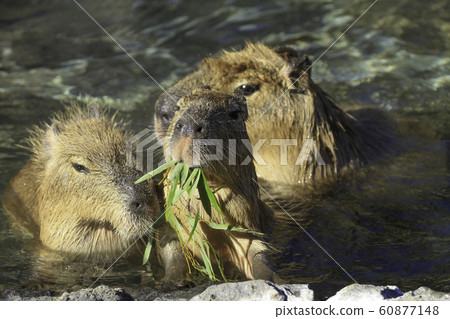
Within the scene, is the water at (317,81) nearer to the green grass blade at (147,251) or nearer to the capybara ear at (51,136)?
the green grass blade at (147,251)

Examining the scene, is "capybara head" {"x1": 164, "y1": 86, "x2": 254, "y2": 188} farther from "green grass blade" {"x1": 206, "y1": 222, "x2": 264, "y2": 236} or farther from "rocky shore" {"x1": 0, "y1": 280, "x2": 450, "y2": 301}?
"rocky shore" {"x1": 0, "y1": 280, "x2": 450, "y2": 301}

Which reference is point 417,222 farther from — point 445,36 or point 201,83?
point 445,36

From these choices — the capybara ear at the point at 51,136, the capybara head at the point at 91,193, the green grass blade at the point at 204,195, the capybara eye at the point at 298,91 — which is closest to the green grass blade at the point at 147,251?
the capybara head at the point at 91,193

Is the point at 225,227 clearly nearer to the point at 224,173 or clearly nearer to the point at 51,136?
the point at 224,173

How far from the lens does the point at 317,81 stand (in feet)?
24.0

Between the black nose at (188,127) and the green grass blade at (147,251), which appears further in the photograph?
the green grass blade at (147,251)

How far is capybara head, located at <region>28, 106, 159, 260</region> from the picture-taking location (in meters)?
4.26

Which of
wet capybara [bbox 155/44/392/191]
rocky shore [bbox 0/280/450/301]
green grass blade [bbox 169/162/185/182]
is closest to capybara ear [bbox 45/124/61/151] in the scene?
wet capybara [bbox 155/44/392/191]

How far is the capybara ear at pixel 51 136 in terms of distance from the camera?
4707 mm

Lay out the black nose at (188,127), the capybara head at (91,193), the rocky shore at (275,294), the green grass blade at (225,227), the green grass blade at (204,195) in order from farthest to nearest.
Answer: the capybara head at (91,193) < the green grass blade at (225,227) < the green grass blade at (204,195) < the black nose at (188,127) < the rocky shore at (275,294)

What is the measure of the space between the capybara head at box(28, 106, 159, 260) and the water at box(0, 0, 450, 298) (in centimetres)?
26

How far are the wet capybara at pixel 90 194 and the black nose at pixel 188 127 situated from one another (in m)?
0.70

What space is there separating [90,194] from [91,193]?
0.04 feet

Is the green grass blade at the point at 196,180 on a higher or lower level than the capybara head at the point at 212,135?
lower
